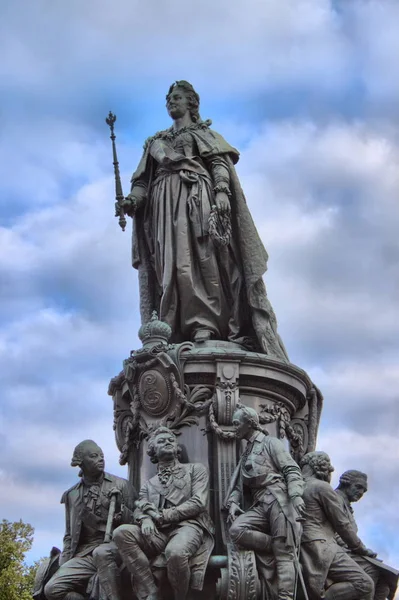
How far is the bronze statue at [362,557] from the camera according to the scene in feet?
36.4

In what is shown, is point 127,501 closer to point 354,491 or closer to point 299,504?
point 299,504

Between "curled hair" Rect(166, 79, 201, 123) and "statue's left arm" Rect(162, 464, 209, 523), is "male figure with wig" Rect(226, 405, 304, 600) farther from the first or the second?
"curled hair" Rect(166, 79, 201, 123)

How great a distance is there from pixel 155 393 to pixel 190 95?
4.84 meters

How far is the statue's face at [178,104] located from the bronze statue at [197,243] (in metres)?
0.02

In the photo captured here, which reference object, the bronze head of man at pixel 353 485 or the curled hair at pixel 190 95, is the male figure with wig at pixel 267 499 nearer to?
the bronze head of man at pixel 353 485

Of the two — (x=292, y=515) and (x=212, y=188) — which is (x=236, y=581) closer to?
(x=292, y=515)

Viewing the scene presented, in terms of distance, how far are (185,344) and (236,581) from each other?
9.74 feet

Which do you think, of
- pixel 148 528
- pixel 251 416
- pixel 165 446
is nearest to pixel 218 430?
pixel 251 416

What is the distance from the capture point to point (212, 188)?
13844mm

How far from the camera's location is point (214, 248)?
13469 mm

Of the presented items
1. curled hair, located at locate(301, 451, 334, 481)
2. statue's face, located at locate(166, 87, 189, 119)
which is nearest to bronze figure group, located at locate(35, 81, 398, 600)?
curled hair, located at locate(301, 451, 334, 481)

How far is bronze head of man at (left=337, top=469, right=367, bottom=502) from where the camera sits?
38.3 feet

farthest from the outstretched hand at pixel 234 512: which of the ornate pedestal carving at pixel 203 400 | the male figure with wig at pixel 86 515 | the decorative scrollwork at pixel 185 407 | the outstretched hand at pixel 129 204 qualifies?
the outstretched hand at pixel 129 204

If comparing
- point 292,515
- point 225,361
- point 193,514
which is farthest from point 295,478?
point 225,361
